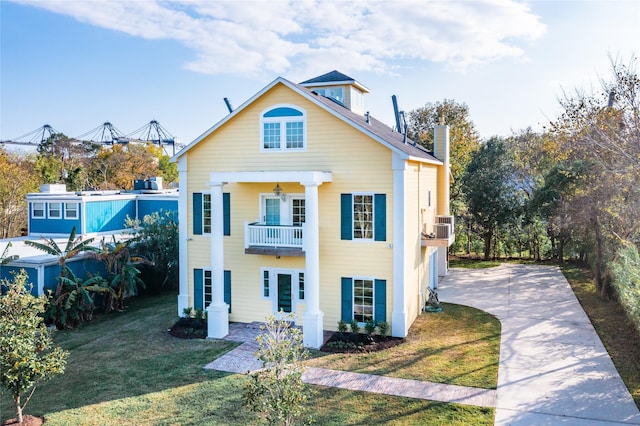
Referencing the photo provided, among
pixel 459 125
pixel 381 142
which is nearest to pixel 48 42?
pixel 381 142

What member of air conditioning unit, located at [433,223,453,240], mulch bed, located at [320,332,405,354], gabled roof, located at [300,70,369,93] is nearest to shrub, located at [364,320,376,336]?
mulch bed, located at [320,332,405,354]

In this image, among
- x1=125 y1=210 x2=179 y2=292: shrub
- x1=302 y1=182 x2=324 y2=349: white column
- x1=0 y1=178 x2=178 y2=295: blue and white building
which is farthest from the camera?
x1=0 y1=178 x2=178 y2=295: blue and white building

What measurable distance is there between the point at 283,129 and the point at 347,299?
6.06 metres

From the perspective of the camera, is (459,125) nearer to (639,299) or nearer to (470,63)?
(470,63)

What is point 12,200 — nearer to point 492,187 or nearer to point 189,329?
point 189,329

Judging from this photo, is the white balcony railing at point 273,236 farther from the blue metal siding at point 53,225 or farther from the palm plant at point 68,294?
the blue metal siding at point 53,225

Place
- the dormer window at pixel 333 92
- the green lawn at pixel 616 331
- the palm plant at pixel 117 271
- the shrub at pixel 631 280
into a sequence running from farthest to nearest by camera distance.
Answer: the dormer window at pixel 333 92 < the palm plant at pixel 117 271 < the shrub at pixel 631 280 < the green lawn at pixel 616 331

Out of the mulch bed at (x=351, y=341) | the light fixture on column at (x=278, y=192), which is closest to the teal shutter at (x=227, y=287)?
the mulch bed at (x=351, y=341)

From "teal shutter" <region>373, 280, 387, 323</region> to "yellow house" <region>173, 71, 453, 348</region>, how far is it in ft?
0.10

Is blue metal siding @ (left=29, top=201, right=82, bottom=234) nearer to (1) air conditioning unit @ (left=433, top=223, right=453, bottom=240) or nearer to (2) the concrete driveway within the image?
(1) air conditioning unit @ (left=433, top=223, right=453, bottom=240)

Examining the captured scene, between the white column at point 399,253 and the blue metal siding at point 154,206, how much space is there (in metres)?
17.4

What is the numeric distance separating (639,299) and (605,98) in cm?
738

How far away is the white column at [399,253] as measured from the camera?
1505cm

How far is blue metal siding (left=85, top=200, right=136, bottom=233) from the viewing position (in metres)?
26.7
